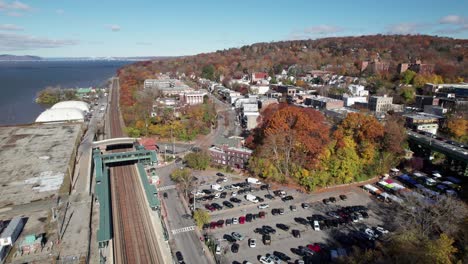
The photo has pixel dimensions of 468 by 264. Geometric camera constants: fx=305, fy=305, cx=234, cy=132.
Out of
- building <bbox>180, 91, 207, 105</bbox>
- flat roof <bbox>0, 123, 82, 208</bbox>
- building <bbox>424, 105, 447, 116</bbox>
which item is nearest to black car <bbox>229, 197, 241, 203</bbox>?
flat roof <bbox>0, 123, 82, 208</bbox>

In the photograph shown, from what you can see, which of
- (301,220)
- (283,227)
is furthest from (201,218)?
(301,220)

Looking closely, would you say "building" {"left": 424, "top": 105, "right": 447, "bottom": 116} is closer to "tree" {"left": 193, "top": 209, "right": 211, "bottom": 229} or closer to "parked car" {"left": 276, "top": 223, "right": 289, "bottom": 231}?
"parked car" {"left": 276, "top": 223, "right": 289, "bottom": 231}

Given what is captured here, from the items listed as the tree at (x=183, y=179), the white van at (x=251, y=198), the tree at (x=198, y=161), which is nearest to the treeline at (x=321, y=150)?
the white van at (x=251, y=198)

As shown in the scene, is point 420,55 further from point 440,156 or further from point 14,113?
point 14,113

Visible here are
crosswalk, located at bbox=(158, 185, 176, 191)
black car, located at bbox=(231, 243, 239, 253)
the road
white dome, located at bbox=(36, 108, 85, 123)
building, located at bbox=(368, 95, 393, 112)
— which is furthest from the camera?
building, located at bbox=(368, 95, 393, 112)

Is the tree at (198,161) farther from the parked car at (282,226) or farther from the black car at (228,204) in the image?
the parked car at (282,226)

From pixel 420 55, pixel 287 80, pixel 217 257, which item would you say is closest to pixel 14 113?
pixel 287 80

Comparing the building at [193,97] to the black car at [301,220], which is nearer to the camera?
the black car at [301,220]

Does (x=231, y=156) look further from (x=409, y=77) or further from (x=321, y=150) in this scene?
(x=409, y=77)
